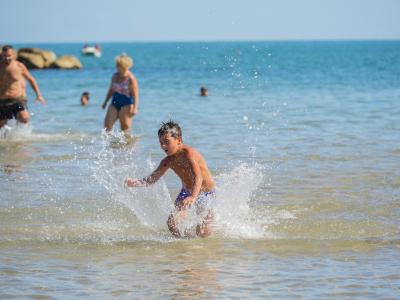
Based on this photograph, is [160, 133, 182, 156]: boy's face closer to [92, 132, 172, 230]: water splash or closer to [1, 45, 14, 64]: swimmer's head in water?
[92, 132, 172, 230]: water splash

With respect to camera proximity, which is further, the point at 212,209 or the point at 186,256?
the point at 212,209

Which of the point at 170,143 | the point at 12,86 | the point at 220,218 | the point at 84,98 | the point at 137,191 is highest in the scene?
the point at 84,98

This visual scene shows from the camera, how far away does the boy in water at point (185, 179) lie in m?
7.14

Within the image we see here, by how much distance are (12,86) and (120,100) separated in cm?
193

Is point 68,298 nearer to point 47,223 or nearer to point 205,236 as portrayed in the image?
point 205,236

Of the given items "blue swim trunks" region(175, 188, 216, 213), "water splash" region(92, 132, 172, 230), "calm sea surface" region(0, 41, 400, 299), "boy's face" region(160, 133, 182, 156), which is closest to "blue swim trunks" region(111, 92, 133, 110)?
"calm sea surface" region(0, 41, 400, 299)

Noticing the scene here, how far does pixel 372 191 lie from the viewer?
9.62 m

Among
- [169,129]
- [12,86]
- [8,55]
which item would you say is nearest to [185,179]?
[169,129]

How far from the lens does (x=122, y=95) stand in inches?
564

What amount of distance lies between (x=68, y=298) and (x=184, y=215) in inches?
68.9

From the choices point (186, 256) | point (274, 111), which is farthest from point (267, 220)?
point (274, 111)

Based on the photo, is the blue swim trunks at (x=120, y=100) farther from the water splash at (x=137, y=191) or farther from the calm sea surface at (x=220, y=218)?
the water splash at (x=137, y=191)

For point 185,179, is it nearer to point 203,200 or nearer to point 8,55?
point 203,200

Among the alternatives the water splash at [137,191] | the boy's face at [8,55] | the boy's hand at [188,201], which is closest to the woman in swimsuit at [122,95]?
the water splash at [137,191]
